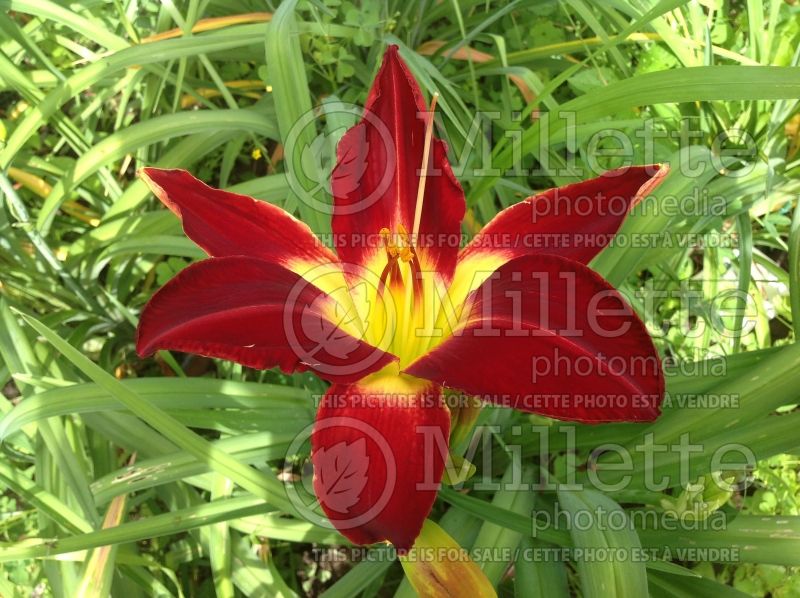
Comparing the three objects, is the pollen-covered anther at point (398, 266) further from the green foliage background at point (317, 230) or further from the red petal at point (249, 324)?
the green foliage background at point (317, 230)

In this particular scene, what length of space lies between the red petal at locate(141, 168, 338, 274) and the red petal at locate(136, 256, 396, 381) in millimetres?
68

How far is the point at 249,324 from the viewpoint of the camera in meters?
0.74

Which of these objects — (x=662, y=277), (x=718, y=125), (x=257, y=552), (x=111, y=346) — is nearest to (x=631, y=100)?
(x=718, y=125)

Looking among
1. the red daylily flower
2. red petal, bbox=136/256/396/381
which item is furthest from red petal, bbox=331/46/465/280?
red petal, bbox=136/256/396/381

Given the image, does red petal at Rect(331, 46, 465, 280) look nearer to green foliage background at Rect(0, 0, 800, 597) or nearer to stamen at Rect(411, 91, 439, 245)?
stamen at Rect(411, 91, 439, 245)

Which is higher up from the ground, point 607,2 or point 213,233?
point 607,2

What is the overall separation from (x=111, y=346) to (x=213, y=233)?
802 mm

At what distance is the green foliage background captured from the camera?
3.06ft

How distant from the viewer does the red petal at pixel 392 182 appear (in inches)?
33.4

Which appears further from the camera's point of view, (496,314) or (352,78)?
(352,78)

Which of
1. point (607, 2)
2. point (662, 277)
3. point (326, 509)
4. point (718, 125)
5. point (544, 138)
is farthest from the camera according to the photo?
point (662, 277)

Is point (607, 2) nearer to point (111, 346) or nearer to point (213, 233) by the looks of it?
point (213, 233)

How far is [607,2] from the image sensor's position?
4.23ft

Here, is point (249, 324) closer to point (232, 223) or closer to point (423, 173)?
point (232, 223)
